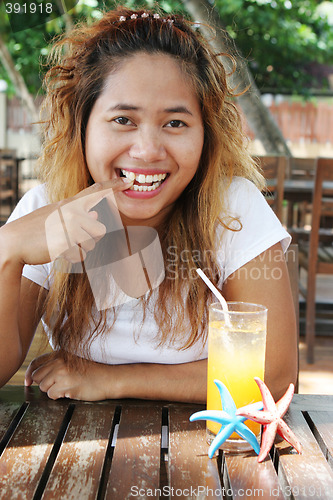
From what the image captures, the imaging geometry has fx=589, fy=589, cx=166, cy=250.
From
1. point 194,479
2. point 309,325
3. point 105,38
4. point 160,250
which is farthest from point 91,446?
point 309,325

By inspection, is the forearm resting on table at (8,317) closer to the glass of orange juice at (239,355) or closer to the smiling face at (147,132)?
the smiling face at (147,132)

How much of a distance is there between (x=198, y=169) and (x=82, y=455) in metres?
0.80

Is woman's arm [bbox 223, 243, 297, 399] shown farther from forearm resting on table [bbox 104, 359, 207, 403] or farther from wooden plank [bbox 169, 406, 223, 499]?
wooden plank [bbox 169, 406, 223, 499]

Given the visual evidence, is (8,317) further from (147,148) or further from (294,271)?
(294,271)

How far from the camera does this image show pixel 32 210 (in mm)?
1470

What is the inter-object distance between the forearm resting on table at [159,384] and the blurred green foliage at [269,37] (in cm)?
611

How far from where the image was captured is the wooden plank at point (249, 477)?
784 mm

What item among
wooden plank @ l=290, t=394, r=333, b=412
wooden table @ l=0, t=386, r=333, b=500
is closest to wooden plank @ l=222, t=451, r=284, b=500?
wooden table @ l=0, t=386, r=333, b=500

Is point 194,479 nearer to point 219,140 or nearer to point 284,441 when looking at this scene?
point 284,441

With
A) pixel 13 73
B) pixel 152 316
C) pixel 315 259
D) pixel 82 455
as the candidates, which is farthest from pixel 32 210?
pixel 13 73

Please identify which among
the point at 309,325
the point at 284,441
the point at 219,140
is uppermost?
the point at 219,140

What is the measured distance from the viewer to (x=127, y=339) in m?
1.32

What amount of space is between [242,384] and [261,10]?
23.5 ft

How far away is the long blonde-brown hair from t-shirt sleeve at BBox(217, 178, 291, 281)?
0.03 m
